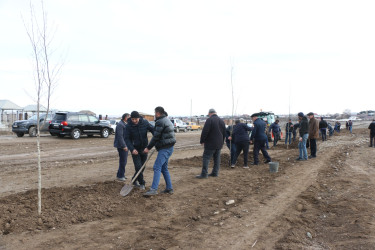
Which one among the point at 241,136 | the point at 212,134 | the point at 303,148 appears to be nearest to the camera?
the point at 212,134

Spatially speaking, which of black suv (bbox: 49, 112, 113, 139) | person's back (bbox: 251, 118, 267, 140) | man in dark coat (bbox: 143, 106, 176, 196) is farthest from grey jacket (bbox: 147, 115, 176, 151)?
black suv (bbox: 49, 112, 113, 139)

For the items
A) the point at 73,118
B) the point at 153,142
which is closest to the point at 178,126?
the point at 73,118

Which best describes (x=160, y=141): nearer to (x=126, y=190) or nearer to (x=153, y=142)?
(x=153, y=142)

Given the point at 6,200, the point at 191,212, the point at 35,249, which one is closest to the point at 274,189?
the point at 191,212

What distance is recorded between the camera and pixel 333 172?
8.88 metres

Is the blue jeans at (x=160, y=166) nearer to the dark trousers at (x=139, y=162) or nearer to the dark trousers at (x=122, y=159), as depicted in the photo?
the dark trousers at (x=139, y=162)

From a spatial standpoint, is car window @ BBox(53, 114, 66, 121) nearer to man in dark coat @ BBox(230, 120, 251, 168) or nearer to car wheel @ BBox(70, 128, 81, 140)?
car wheel @ BBox(70, 128, 81, 140)

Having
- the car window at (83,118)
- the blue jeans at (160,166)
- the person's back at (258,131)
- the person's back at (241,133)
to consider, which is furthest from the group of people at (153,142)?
the car window at (83,118)

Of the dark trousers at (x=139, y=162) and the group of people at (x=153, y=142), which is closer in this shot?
the group of people at (x=153, y=142)

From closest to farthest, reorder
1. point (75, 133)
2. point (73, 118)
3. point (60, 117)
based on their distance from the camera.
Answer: point (60, 117) → point (73, 118) → point (75, 133)

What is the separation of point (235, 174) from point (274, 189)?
187 centimetres

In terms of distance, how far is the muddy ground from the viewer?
3957 mm

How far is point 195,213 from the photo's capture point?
503cm

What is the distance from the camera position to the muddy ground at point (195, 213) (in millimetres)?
3957
